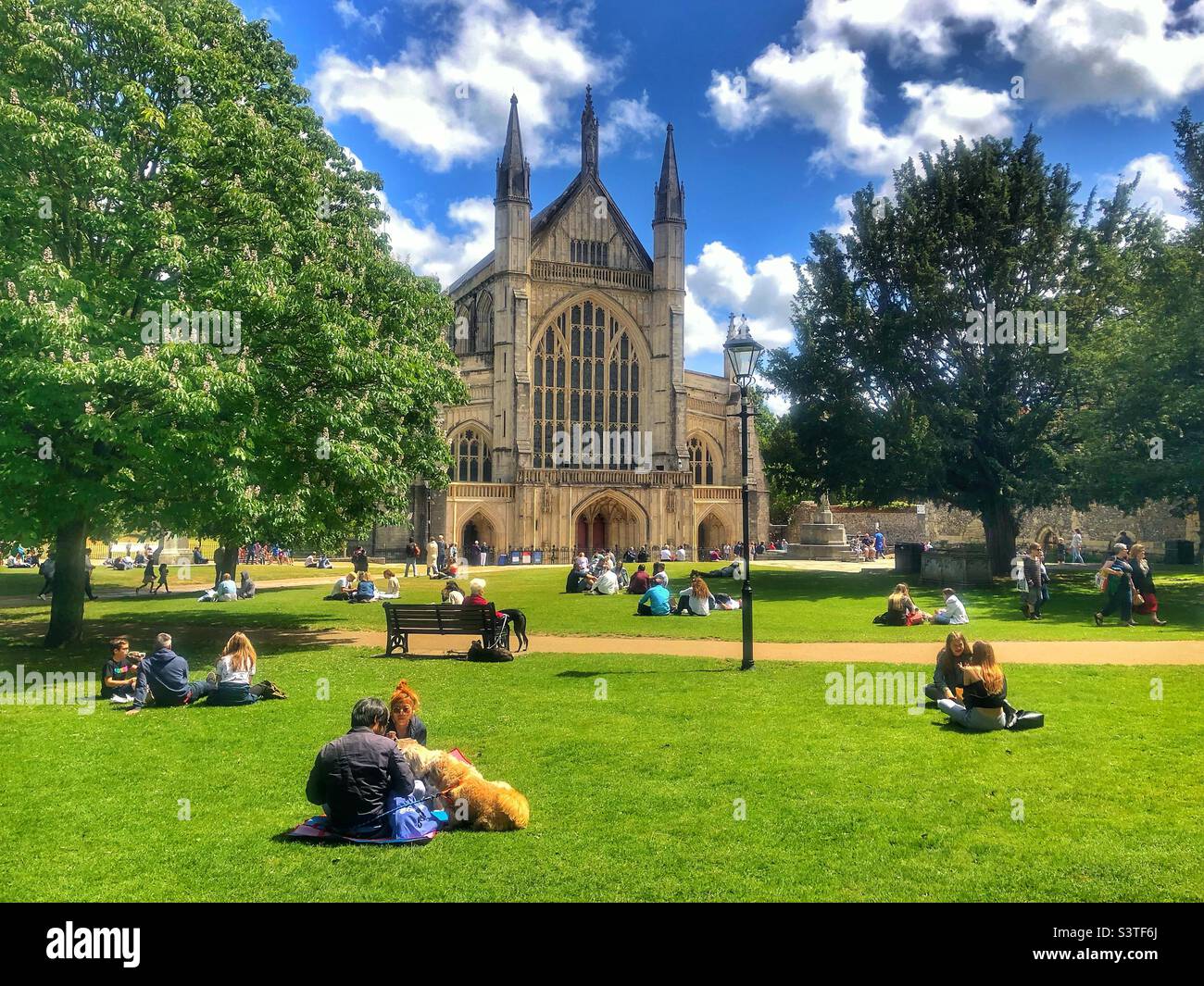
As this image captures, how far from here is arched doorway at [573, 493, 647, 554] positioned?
162 ft

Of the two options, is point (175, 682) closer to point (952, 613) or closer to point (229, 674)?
point (229, 674)

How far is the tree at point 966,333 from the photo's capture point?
26.9 meters

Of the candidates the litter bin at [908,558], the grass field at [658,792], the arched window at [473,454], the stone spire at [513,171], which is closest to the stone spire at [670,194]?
the stone spire at [513,171]

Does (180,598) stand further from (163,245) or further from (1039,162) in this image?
(1039,162)

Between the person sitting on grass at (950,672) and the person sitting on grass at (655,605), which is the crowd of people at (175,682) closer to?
the person sitting on grass at (950,672)

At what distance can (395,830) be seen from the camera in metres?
5.71

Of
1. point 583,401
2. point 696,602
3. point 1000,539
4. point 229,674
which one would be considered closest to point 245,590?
point 696,602

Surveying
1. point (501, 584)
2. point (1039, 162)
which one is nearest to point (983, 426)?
point (1039, 162)

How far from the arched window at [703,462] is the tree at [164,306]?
40348mm

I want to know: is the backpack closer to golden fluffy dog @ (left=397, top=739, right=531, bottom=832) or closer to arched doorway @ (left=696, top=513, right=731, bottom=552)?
golden fluffy dog @ (left=397, top=739, right=531, bottom=832)

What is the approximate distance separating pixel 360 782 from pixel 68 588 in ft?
39.9

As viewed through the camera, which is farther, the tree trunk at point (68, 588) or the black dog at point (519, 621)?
the tree trunk at point (68, 588)

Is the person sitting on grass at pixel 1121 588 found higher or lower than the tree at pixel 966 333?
lower

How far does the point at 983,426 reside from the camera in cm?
2753
